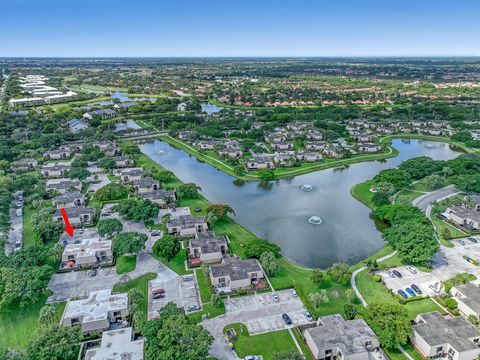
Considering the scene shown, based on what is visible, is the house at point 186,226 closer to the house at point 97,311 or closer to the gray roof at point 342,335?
the house at point 97,311

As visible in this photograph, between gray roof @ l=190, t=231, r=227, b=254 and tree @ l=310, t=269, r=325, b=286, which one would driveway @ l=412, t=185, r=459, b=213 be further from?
gray roof @ l=190, t=231, r=227, b=254

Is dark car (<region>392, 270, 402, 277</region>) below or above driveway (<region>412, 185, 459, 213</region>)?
below

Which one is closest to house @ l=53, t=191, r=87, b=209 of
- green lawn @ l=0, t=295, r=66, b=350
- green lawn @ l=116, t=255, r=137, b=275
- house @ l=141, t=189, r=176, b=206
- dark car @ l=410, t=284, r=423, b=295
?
house @ l=141, t=189, r=176, b=206

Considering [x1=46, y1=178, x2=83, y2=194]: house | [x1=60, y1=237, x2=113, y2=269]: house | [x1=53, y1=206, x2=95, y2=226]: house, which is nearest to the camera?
[x1=60, y1=237, x2=113, y2=269]: house

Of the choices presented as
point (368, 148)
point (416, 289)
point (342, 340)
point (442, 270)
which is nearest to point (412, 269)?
point (442, 270)

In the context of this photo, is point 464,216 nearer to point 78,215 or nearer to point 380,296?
point 380,296

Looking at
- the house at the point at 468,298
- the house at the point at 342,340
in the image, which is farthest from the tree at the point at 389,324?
the house at the point at 468,298
